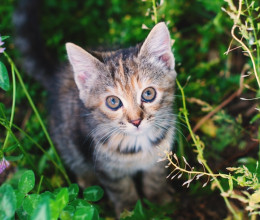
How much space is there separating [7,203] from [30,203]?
0.61ft

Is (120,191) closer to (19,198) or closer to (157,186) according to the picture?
(157,186)

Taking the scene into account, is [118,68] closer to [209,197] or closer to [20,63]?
[209,197]

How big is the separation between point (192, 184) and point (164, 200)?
28 centimetres

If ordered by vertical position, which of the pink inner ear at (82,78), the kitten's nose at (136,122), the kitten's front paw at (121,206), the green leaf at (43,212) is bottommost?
the kitten's front paw at (121,206)

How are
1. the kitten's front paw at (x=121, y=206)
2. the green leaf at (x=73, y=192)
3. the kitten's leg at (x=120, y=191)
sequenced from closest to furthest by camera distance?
the green leaf at (x=73, y=192), the kitten's leg at (x=120, y=191), the kitten's front paw at (x=121, y=206)

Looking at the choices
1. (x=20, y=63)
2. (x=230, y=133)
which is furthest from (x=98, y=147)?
(x=20, y=63)

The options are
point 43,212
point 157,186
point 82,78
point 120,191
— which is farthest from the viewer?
point 157,186

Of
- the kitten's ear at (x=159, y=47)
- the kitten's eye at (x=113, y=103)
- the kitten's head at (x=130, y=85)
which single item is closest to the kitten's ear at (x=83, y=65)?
the kitten's head at (x=130, y=85)

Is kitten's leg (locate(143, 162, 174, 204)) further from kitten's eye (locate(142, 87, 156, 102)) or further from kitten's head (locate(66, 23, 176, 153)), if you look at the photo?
kitten's eye (locate(142, 87, 156, 102))

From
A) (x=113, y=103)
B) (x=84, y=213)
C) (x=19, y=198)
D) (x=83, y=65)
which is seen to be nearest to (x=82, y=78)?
(x=83, y=65)

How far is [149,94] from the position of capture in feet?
6.05

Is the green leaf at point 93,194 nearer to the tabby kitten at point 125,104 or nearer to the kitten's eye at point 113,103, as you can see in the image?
the tabby kitten at point 125,104

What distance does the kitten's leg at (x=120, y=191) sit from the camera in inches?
86.7

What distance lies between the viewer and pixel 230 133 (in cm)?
239
